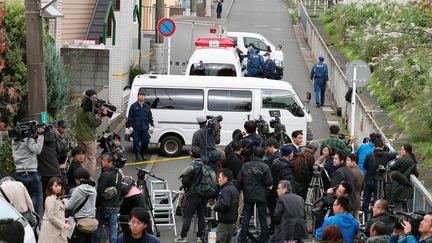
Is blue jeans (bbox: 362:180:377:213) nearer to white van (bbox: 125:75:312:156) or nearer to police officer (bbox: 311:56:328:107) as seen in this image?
white van (bbox: 125:75:312:156)

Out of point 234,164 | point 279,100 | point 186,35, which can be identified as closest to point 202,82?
point 279,100

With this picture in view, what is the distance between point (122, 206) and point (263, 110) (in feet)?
32.6

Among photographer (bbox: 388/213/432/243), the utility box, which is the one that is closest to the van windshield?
the utility box

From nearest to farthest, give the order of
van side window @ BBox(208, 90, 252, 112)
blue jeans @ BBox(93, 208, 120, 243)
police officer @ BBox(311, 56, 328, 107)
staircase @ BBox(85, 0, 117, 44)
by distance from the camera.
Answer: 1. blue jeans @ BBox(93, 208, 120, 243)
2. van side window @ BBox(208, 90, 252, 112)
3. police officer @ BBox(311, 56, 328, 107)
4. staircase @ BBox(85, 0, 117, 44)

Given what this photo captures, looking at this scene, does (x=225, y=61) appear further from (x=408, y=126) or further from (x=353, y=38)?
(x=353, y=38)

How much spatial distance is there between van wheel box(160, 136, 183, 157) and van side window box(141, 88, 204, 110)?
2.61 ft

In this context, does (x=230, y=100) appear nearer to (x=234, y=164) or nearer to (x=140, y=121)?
(x=140, y=121)

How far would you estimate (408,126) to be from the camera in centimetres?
2552

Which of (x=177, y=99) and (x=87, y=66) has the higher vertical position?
(x=87, y=66)

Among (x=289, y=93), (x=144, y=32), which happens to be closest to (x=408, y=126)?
(x=289, y=93)

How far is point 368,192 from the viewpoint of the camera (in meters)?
19.7

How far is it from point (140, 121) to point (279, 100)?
3.67m

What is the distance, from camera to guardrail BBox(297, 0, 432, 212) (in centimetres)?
1736

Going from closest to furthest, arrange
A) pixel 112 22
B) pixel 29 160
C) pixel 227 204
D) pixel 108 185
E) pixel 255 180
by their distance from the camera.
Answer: pixel 108 185, pixel 227 204, pixel 255 180, pixel 29 160, pixel 112 22
